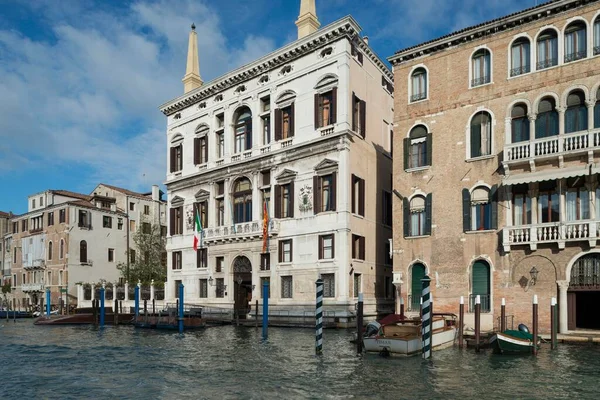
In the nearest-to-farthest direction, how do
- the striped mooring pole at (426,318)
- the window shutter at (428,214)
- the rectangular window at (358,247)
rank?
the striped mooring pole at (426,318) → the window shutter at (428,214) → the rectangular window at (358,247)

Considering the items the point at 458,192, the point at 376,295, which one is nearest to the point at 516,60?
the point at 458,192

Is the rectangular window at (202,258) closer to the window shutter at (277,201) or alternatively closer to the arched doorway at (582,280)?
the window shutter at (277,201)

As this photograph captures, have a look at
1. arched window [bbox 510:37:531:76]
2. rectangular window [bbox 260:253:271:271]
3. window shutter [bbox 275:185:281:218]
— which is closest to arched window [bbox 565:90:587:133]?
arched window [bbox 510:37:531:76]

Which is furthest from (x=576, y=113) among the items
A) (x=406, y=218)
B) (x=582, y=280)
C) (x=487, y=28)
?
(x=406, y=218)

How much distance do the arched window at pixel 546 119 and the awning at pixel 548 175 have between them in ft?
5.07

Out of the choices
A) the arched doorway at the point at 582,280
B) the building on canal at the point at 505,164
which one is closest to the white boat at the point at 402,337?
the building on canal at the point at 505,164

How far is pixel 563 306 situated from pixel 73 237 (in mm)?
37099

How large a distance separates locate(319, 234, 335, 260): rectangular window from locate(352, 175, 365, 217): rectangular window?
5.70 feet

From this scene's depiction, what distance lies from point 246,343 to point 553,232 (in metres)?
11.2

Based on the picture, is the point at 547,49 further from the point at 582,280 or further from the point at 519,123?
the point at 582,280

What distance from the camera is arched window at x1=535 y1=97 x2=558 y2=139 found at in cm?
1930

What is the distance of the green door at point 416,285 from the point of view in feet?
72.2

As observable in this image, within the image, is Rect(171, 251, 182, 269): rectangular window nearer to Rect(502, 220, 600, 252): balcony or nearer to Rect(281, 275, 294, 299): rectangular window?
Rect(281, 275, 294, 299): rectangular window

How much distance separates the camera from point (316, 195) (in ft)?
88.3
